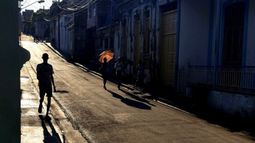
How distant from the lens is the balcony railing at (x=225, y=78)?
14.2m

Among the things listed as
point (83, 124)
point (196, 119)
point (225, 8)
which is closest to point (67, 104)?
point (83, 124)

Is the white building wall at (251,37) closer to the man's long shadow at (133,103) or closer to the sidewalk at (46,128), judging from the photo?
the man's long shadow at (133,103)

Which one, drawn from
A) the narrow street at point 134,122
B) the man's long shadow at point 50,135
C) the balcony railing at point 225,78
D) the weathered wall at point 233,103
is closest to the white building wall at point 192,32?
the balcony railing at point 225,78

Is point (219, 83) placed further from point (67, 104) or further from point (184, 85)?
point (67, 104)

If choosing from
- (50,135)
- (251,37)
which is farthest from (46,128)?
(251,37)

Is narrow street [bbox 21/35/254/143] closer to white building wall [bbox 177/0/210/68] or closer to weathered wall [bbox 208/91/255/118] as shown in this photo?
weathered wall [bbox 208/91/255/118]

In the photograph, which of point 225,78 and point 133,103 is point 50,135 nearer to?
point 133,103

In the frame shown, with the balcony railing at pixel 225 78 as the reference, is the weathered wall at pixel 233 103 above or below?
below

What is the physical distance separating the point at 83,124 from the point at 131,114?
2236 millimetres

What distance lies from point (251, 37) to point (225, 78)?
1821 millimetres

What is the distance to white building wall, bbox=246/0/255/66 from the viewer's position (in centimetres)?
1538

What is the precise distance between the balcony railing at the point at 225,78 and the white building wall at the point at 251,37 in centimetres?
57

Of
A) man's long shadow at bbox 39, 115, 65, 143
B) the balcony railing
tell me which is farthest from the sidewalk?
the balcony railing

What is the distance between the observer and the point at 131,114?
13.4m
